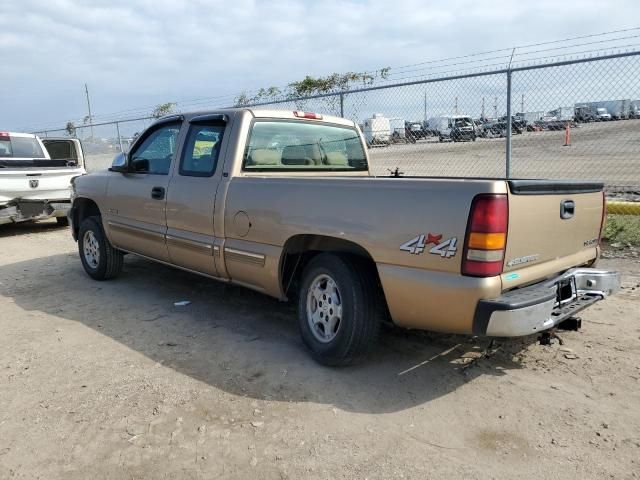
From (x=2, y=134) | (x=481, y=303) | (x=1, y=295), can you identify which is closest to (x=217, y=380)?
(x=481, y=303)

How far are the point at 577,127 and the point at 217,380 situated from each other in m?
6.69

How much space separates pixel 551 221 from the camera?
325 cm

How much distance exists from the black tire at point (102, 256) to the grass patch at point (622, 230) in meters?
6.16

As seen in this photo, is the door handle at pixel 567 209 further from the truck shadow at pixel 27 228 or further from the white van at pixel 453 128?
the truck shadow at pixel 27 228

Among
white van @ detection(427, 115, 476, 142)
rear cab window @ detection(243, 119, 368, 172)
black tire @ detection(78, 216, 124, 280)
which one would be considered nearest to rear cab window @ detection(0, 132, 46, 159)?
black tire @ detection(78, 216, 124, 280)

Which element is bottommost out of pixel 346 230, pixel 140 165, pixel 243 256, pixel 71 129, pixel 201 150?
pixel 243 256

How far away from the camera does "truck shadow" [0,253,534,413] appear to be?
346cm

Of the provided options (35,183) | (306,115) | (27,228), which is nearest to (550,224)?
(306,115)

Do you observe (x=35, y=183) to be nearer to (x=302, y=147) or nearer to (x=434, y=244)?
(x=302, y=147)

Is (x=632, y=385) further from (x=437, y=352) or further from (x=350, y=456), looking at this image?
(x=350, y=456)

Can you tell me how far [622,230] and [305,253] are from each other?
16.6 ft

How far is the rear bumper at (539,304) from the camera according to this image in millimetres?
2889

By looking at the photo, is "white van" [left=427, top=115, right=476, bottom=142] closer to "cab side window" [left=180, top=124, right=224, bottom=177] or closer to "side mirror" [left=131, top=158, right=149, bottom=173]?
"cab side window" [left=180, top=124, right=224, bottom=177]

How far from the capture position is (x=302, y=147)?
16.1 ft
